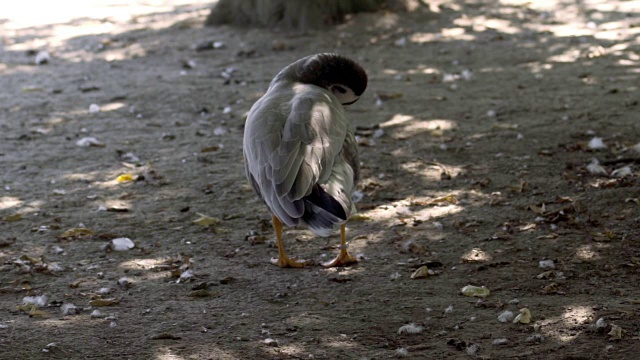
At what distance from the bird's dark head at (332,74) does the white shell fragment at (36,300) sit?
204 centimetres

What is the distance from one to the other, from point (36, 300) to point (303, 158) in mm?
1519

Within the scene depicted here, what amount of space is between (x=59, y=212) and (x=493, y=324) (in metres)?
3.13

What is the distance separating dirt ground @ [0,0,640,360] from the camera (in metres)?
3.97

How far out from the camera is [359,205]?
582cm

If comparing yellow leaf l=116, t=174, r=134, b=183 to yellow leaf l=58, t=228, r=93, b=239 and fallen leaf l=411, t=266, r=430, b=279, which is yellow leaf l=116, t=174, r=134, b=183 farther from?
fallen leaf l=411, t=266, r=430, b=279

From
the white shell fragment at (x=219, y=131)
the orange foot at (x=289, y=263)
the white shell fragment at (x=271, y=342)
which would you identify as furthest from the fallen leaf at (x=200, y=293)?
the white shell fragment at (x=219, y=131)

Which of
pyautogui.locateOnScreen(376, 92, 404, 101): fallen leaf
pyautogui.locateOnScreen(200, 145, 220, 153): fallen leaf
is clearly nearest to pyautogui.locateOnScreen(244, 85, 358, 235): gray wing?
pyautogui.locateOnScreen(200, 145, 220, 153): fallen leaf

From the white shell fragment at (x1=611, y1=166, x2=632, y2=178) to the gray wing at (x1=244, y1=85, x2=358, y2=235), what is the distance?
2115 millimetres

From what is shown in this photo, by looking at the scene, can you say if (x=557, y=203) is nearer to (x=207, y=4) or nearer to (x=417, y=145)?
(x=417, y=145)

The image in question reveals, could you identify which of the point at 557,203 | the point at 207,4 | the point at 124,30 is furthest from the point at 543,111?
the point at 207,4

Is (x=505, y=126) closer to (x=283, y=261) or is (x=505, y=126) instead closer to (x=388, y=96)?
(x=388, y=96)

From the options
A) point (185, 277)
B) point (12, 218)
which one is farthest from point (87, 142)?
point (185, 277)

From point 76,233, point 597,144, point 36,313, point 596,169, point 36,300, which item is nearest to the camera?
point 36,313

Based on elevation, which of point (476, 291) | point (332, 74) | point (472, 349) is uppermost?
point (332, 74)
